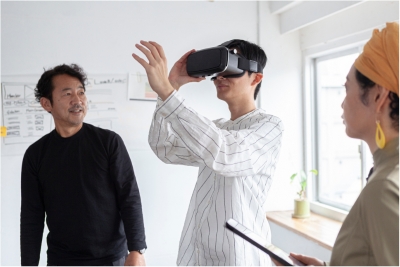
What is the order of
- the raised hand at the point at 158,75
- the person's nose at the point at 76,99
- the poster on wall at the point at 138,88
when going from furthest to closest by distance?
the poster on wall at the point at 138,88, the person's nose at the point at 76,99, the raised hand at the point at 158,75

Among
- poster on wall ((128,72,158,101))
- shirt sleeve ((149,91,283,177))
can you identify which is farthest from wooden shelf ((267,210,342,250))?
shirt sleeve ((149,91,283,177))

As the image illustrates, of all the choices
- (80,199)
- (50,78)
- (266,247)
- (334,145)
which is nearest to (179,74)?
(266,247)

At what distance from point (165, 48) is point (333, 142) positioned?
1.36 meters

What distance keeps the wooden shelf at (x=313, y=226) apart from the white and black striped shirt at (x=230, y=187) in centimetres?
116

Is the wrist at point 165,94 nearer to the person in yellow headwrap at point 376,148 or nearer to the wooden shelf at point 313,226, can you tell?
the person in yellow headwrap at point 376,148

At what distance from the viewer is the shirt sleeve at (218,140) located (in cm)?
93

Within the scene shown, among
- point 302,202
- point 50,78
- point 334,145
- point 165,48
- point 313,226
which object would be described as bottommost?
point 313,226

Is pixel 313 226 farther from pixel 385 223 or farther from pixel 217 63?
pixel 385 223

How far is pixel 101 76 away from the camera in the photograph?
8.55 feet

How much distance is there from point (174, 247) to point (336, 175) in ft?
4.13

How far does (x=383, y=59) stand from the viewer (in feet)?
2.30

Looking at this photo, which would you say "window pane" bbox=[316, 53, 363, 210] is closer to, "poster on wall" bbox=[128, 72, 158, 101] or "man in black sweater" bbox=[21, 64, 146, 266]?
"poster on wall" bbox=[128, 72, 158, 101]

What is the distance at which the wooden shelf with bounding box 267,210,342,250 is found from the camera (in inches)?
89.5

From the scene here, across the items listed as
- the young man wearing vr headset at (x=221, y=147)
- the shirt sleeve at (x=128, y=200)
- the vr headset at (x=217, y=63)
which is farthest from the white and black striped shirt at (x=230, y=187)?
the shirt sleeve at (x=128, y=200)
